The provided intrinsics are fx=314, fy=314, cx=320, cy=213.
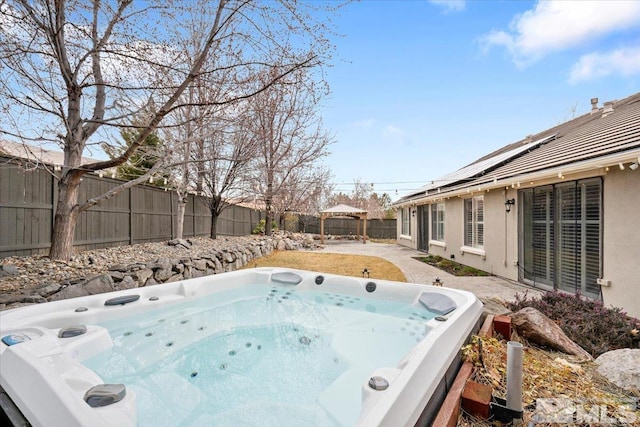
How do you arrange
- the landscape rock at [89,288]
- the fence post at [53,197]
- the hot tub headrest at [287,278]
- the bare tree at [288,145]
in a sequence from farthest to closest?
the bare tree at [288,145] < the hot tub headrest at [287,278] < the fence post at [53,197] < the landscape rock at [89,288]

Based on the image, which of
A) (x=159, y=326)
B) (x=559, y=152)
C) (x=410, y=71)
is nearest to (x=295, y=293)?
(x=159, y=326)

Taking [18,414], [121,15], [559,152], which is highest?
[121,15]

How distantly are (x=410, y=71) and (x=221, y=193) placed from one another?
7.61m

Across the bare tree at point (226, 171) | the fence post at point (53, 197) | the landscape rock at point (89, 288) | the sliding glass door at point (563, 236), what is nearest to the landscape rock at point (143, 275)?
the landscape rock at point (89, 288)

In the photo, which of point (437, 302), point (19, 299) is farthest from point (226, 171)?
point (437, 302)

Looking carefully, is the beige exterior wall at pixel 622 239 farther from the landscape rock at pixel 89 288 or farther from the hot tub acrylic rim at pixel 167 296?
the landscape rock at pixel 89 288

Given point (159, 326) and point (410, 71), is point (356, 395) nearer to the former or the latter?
point (159, 326)

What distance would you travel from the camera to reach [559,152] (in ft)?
22.4

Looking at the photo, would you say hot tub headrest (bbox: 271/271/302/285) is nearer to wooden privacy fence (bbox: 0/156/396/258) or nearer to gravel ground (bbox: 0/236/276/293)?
gravel ground (bbox: 0/236/276/293)

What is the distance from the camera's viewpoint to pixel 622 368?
9.37 feet

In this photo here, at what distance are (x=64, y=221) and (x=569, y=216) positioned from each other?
926 centimetres

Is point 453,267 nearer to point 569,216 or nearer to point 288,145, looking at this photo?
point 569,216

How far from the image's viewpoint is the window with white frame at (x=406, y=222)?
17.4m

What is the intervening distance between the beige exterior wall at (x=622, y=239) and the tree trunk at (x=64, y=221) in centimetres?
907
